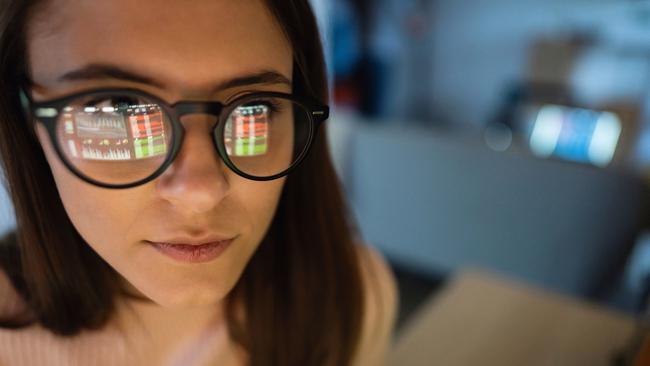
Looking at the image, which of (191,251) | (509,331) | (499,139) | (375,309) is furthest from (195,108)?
(499,139)

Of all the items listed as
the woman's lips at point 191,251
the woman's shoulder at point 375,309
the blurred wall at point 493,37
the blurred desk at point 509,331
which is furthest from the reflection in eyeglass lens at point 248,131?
the blurred wall at point 493,37

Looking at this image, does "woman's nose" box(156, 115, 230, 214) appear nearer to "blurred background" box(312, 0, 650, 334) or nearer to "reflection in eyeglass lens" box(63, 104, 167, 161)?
"reflection in eyeglass lens" box(63, 104, 167, 161)

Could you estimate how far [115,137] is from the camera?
0.43m

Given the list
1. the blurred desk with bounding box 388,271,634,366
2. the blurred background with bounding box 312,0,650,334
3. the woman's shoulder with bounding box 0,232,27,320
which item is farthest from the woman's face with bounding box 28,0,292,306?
the blurred desk with bounding box 388,271,634,366

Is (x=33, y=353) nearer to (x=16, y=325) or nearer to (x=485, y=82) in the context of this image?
(x=16, y=325)

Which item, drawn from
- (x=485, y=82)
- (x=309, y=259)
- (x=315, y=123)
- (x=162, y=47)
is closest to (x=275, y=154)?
(x=315, y=123)

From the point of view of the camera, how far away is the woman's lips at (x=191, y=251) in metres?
0.48

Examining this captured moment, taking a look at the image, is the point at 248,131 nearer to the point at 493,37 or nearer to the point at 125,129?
the point at 125,129

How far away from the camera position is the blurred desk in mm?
1020

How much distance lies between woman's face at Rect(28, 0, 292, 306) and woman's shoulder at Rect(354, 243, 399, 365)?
1.18ft

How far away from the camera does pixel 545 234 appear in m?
2.14

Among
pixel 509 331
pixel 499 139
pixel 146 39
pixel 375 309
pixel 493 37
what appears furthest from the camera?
pixel 493 37

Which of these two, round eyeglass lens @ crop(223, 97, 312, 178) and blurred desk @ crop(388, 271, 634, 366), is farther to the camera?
blurred desk @ crop(388, 271, 634, 366)

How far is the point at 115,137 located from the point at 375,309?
53cm
